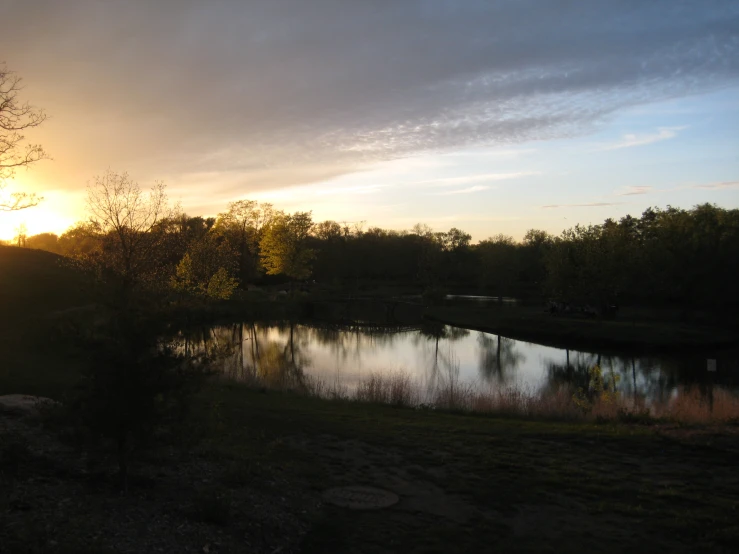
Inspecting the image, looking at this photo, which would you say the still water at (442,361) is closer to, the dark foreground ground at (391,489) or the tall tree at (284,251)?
the dark foreground ground at (391,489)

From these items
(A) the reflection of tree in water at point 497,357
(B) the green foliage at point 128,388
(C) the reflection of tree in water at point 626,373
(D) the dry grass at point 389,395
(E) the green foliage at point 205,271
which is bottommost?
(C) the reflection of tree in water at point 626,373

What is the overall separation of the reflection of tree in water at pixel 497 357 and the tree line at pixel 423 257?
306 inches

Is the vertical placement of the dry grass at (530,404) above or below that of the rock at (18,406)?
below

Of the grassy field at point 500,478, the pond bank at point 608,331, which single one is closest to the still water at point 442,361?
the pond bank at point 608,331

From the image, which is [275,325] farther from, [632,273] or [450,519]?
[450,519]

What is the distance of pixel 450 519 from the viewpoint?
6883 millimetres

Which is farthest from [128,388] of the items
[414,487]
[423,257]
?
[423,257]

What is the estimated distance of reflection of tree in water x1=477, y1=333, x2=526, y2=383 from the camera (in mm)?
28250

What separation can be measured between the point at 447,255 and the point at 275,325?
61.5m

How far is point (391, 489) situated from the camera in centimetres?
792

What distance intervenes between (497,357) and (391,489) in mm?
28391

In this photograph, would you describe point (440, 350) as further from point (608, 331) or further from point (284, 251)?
point (284, 251)

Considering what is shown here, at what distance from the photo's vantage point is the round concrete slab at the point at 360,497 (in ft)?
23.7

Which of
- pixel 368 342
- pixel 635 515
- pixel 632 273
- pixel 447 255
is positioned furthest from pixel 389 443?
pixel 447 255
